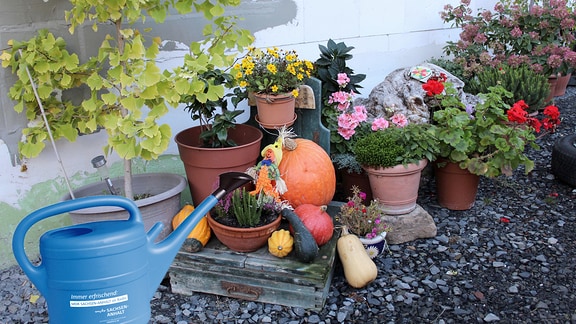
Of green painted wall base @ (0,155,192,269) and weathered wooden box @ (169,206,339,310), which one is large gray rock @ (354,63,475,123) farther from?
green painted wall base @ (0,155,192,269)

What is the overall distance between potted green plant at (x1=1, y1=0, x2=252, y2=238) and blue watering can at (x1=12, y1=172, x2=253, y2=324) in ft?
3.00

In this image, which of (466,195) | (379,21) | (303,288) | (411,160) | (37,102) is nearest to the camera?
(303,288)

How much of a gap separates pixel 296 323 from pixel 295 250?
365 millimetres

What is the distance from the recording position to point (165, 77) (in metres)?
2.37

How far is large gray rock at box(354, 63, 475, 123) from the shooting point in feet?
12.7

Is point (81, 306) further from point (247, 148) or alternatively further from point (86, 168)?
point (86, 168)

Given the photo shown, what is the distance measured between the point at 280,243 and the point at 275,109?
0.90m

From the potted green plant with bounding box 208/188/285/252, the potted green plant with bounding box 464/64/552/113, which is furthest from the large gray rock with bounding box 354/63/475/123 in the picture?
the potted green plant with bounding box 208/188/285/252

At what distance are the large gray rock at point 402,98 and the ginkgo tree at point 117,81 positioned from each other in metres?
1.54

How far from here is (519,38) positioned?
5430mm

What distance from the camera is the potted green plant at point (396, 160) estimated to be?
10.4 ft

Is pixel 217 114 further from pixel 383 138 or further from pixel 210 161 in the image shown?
pixel 383 138

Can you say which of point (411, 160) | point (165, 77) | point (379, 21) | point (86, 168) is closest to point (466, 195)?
point (411, 160)

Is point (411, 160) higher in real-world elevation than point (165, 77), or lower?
lower
